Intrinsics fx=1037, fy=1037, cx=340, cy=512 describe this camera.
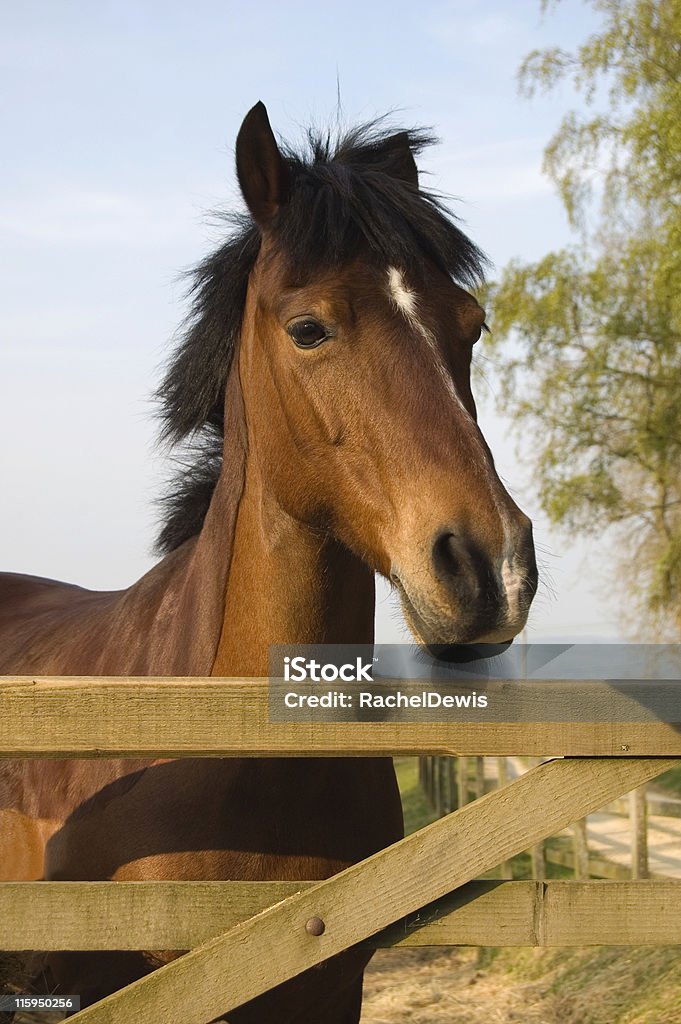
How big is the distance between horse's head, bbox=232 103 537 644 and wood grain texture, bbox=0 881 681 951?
660mm

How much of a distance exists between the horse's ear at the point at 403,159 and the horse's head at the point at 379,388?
1.23 ft

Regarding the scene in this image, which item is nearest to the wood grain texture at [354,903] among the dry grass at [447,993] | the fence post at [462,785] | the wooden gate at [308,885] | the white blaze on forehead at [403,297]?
the wooden gate at [308,885]

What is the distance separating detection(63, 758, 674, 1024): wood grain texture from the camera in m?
2.33

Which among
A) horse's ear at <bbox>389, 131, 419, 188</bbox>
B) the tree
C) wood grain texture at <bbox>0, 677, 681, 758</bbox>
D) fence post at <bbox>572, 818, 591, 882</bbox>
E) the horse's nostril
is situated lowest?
fence post at <bbox>572, 818, 591, 882</bbox>

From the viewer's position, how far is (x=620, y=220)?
14.0m

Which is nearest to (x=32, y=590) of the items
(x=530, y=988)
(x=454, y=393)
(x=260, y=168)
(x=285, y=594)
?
(x=285, y=594)

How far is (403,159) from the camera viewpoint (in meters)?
3.51

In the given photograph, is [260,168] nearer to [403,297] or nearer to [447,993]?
[403,297]

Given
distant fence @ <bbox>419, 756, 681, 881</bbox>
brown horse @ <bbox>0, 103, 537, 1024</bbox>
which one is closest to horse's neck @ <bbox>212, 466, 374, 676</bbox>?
brown horse @ <bbox>0, 103, 537, 1024</bbox>

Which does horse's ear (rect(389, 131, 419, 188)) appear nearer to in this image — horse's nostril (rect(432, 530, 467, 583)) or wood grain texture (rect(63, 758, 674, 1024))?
horse's nostril (rect(432, 530, 467, 583))

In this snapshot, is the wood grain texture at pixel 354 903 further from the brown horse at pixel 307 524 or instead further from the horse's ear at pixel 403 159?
the horse's ear at pixel 403 159

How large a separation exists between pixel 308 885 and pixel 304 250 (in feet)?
5.40

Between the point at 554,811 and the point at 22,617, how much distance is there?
306 centimetres

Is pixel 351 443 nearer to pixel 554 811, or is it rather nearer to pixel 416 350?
pixel 416 350
